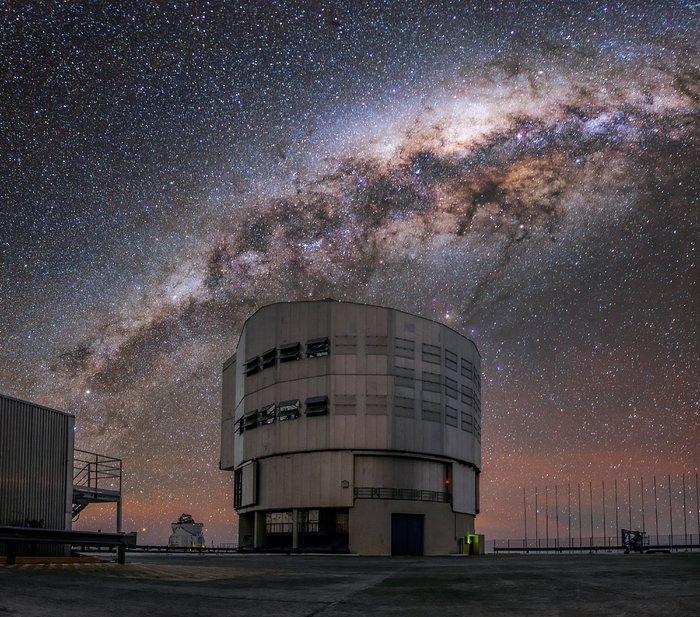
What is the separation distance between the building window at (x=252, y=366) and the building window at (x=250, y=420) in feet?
9.20

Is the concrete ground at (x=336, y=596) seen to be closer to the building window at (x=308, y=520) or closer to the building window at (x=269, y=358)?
the building window at (x=308, y=520)

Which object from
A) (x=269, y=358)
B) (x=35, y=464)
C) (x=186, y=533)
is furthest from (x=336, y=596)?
(x=186, y=533)

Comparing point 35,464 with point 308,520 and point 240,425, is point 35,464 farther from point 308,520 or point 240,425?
point 240,425

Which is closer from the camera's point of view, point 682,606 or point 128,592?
point 682,606

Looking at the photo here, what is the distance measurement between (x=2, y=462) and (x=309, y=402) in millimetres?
28100

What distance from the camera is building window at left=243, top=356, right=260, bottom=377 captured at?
55.9 metres

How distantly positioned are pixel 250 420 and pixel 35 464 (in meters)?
30.4

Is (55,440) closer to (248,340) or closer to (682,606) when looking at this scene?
(682,606)

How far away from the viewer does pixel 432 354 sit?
53500 mm

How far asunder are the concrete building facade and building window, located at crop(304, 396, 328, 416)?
0.08 metres

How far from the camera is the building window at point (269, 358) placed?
177ft

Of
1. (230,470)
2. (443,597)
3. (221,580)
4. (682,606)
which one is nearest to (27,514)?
(221,580)

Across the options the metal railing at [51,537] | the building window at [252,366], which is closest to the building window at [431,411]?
the building window at [252,366]

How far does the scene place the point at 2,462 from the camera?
24.4 m
